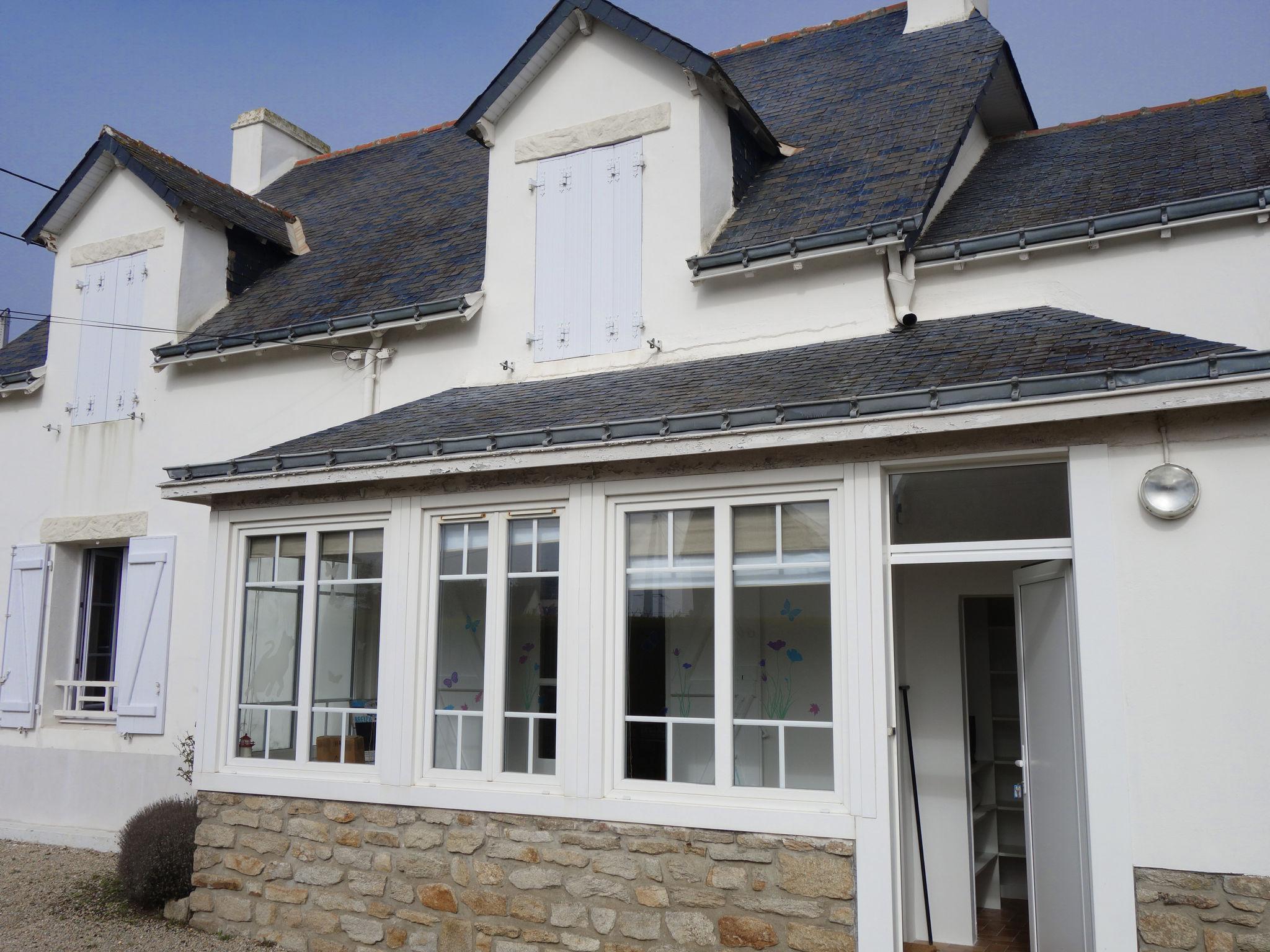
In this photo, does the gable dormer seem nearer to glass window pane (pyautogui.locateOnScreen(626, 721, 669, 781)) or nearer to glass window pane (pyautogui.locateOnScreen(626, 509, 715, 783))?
glass window pane (pyautogui.locateOnScreen(626, 509, 715, 783))

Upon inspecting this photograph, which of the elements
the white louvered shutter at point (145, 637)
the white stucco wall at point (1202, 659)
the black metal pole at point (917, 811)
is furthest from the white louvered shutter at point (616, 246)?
the white louvered shutter at point (145, 637)

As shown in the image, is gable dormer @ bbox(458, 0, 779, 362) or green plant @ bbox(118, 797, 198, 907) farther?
gable dormer @ bbox(458, 0, 779, 362)

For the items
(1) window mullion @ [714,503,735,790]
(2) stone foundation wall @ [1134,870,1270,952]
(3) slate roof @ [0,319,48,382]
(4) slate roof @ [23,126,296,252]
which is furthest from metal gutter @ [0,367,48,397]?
(2) stone foundation wall @ [1134,870,1270,952]

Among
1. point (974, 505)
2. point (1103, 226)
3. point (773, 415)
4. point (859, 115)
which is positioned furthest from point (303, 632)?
point (859, 115)

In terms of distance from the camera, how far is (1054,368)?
224 inches

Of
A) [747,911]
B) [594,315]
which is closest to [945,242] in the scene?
[594,315]

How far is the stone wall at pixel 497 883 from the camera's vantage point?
5.88 metres

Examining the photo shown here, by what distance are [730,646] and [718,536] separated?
2.12 ft

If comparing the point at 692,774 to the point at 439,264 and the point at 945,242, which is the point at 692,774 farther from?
the point at 439,264

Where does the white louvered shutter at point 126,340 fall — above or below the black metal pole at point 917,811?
above

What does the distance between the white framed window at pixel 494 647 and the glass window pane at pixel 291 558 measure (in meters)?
1.21

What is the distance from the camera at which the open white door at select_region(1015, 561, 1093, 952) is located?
5668 millimetres

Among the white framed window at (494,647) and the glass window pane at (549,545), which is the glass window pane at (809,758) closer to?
the white framed window at (494,647)

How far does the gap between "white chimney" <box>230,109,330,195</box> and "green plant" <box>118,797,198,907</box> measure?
29.6 feet
